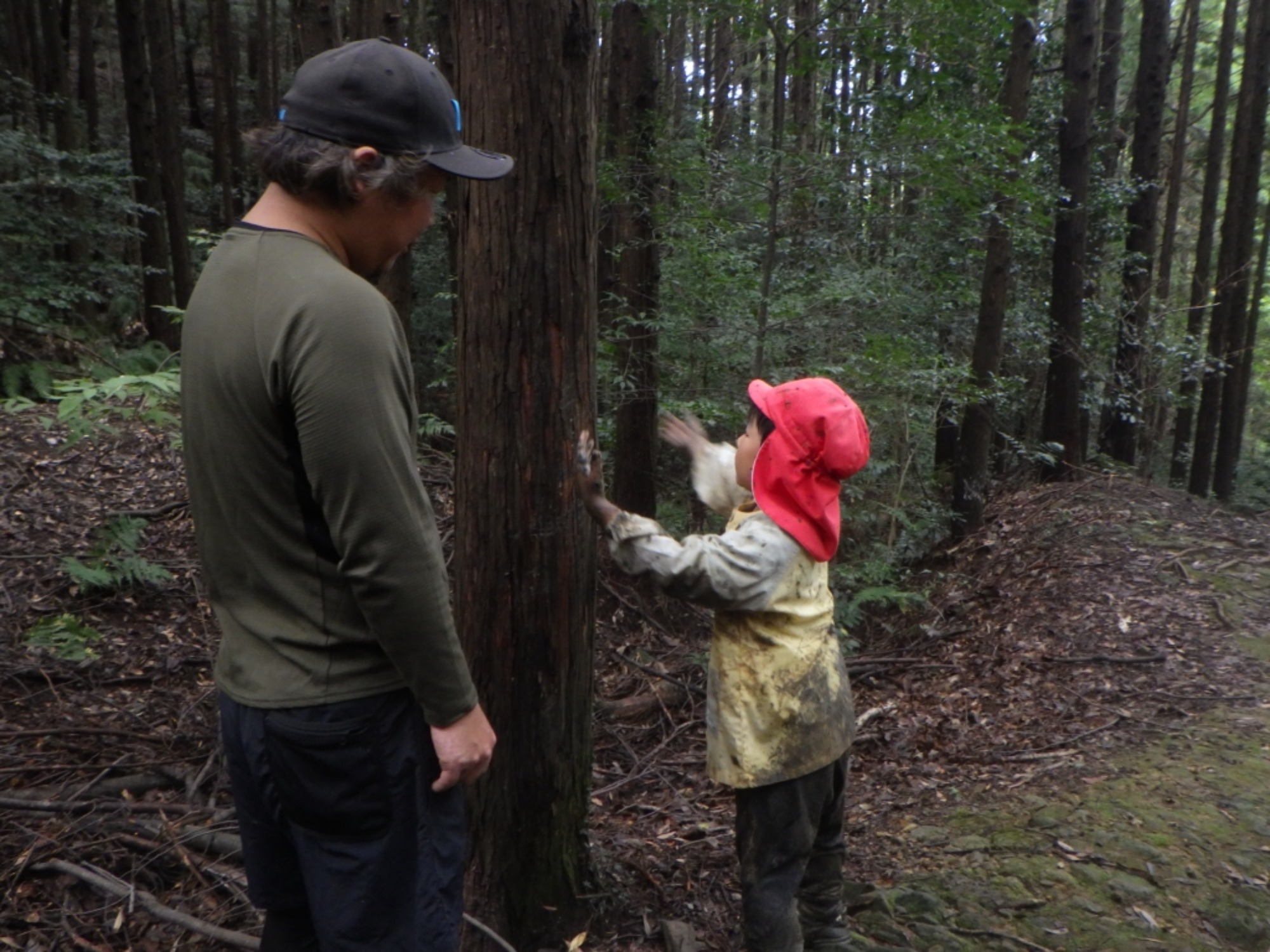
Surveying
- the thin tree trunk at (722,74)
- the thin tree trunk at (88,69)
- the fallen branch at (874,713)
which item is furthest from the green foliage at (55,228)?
the thin tree trunk at (722,74)

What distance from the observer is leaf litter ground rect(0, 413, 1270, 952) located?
3.45 m

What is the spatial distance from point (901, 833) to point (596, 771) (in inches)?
61.6

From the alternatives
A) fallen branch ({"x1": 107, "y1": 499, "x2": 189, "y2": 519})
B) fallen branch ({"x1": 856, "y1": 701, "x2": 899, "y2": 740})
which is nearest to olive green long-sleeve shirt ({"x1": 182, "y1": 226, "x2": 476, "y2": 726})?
fallen branch ({"x1": 856, "y1": 701, "x2": 899, "y2": 740})

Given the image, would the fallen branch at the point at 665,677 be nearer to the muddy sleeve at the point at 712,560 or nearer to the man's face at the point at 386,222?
the muddy sleeve at the point at 712,560

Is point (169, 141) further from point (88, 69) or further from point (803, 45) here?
point (803, 45)

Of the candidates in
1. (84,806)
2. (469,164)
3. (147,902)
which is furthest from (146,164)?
(469,164)

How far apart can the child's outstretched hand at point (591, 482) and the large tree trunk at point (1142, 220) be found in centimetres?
1435

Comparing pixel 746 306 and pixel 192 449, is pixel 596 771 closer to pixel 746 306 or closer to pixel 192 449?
pixel 192 449

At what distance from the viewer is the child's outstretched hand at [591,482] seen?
283 centimetres

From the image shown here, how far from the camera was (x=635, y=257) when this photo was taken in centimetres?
834

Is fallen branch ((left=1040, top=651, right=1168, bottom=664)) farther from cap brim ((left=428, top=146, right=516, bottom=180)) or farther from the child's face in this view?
cap brim ((left=428, top=146, right=516, bottom=180))

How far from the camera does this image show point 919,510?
1072cm

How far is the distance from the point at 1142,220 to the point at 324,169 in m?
16.6

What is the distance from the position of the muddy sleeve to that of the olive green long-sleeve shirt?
0.92 metres
